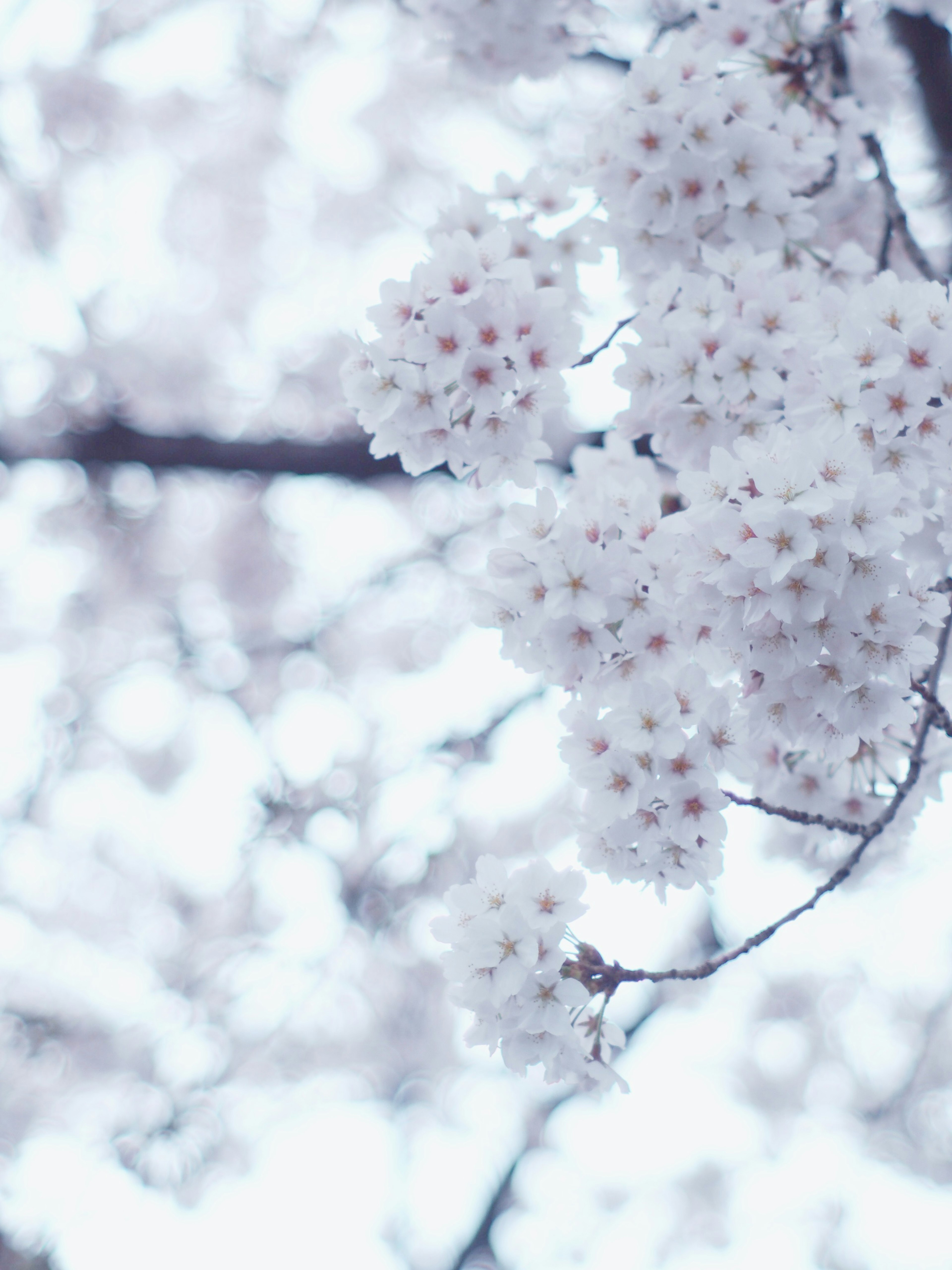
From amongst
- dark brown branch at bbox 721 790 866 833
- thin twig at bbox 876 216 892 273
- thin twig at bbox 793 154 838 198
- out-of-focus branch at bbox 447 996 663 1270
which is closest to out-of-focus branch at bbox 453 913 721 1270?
out-of-focus branch at bbox 447 996 663 1270

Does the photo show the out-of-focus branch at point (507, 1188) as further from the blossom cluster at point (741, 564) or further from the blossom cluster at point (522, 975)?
the blossom cluster at point (522, 975)

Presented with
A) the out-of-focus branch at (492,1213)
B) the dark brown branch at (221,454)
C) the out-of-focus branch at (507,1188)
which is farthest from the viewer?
the out-of-focus branch at (492,1213)

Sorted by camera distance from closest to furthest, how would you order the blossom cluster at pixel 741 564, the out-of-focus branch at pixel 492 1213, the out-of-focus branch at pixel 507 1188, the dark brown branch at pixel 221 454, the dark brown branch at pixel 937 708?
1. the blossom cluster at pixel 741 564
2. the dark brown branch at pixel 937 708
3. the dark brown branch at pixel 221 454
4. the out-of-focus branch at pixel 507 1188
5. the out-of-focus branch at pixel 492 1213

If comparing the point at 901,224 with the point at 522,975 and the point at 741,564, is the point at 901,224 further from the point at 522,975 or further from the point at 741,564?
the point at 522,975

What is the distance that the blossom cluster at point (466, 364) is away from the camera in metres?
1.81

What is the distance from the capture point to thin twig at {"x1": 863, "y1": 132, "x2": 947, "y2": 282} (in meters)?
2.37

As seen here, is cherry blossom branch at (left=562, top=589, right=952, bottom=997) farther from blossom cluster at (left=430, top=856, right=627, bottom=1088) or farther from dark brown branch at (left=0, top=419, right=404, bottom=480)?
dark brown branch at (left=0, top=419, right=404, bottom=480)

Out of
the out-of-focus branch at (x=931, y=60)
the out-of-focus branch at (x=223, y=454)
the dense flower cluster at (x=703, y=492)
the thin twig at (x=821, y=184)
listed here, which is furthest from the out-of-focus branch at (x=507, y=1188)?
the out-of-focus branch at (x=931, y=60)

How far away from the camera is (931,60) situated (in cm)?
365

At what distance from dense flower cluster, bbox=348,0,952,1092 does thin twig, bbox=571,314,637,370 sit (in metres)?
0.07

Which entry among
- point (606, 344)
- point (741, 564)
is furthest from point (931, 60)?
point (741, 564)

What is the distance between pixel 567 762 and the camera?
184 centimetres

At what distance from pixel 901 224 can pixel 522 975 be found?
7.91ft

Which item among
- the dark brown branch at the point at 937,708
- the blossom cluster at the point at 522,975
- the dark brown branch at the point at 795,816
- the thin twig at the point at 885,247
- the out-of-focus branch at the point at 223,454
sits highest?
the thin twig at the point at 885,247
